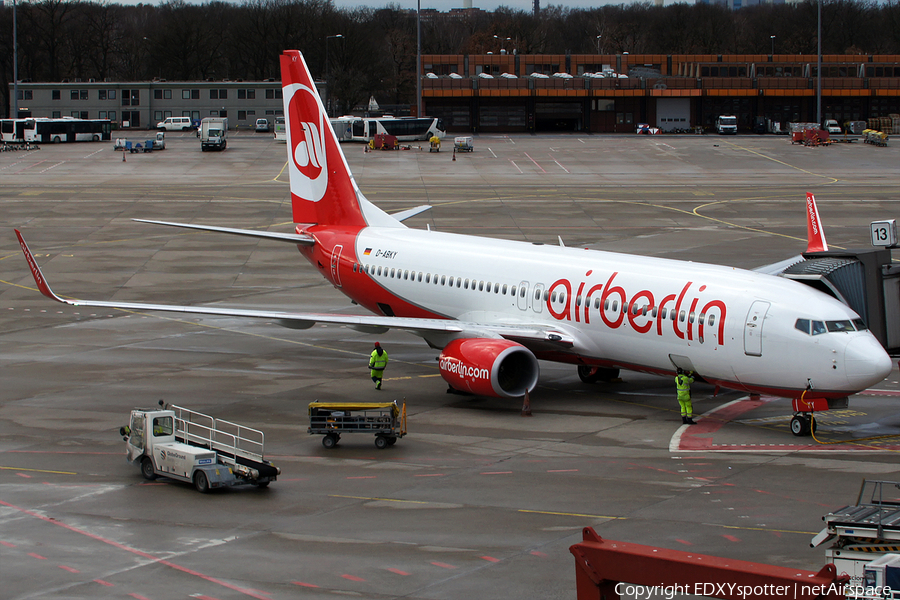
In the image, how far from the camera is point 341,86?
650 feet

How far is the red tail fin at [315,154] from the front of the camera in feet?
138

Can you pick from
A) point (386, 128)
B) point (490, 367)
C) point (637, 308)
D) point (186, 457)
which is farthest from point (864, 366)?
point (386, 128)

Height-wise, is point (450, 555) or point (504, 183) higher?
point (504, 183)

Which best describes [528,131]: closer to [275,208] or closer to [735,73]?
[735,73]

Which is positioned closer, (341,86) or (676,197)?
(676,197)

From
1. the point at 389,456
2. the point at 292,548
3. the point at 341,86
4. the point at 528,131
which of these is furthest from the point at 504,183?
the point at 341,86

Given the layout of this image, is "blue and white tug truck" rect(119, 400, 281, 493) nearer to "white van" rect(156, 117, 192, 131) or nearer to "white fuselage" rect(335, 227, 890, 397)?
"white fuselage" rect(335, 227, 890, 397)

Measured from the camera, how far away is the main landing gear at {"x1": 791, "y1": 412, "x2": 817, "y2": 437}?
28203 millimetres

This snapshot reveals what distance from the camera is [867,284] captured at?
31.4 meters

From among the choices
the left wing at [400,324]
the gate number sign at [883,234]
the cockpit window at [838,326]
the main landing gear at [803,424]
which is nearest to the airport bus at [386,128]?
the left wing at [400,324]

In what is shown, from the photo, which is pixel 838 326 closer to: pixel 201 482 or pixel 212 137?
pixel 201 482

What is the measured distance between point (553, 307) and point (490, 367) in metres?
3.63

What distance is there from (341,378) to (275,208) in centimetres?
4989

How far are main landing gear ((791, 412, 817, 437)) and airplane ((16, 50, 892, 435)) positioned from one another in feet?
0.12
